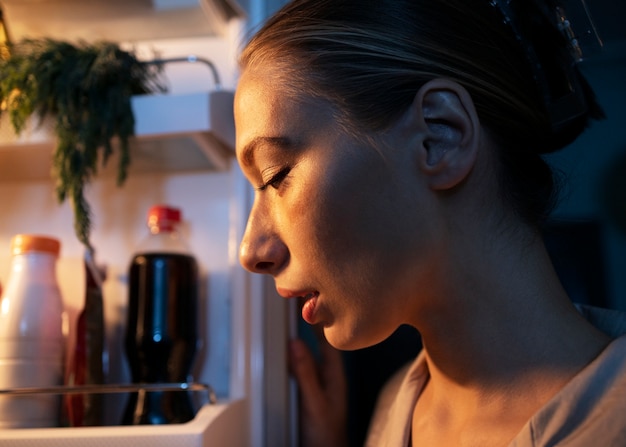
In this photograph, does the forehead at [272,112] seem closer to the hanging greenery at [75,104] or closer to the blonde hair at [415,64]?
the blonde hair at [415,64]

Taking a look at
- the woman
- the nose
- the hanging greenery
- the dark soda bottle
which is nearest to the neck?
the woman

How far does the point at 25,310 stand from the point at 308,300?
394 mm

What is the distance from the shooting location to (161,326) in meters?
0.82

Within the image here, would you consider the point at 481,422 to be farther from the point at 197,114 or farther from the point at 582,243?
the point at 197,114

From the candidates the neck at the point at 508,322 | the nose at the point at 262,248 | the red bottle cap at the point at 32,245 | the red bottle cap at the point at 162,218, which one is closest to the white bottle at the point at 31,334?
the red bottle cap at the point at 32,245

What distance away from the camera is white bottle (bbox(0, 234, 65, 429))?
2.40ft

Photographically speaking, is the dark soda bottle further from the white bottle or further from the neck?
the neck

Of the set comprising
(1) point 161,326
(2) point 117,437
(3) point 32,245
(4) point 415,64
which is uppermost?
(4) point 415,64

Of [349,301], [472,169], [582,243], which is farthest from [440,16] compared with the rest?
[582,243]

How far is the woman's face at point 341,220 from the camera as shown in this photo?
53 cm

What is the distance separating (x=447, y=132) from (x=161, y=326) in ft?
1.51

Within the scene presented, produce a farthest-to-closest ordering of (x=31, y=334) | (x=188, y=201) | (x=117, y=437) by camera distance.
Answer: (x=188, y=201) < (x=31, y=334) < (x=117, y=437)

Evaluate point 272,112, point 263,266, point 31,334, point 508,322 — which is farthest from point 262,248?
point 31,334

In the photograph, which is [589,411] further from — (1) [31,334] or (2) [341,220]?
(1) [31,334]
